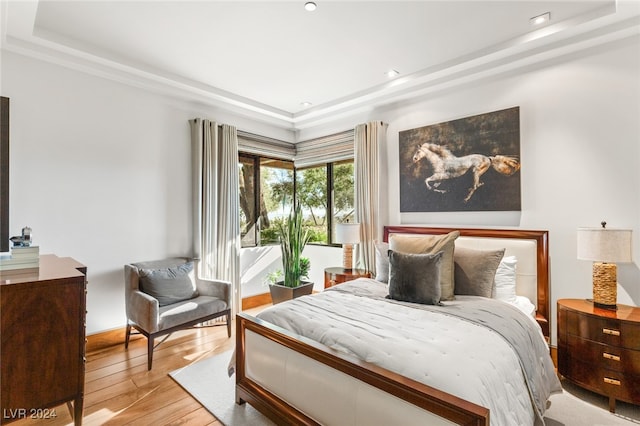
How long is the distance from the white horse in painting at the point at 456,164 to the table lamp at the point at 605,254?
2.97 ft

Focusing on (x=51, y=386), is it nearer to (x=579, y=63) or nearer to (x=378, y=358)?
(x=378, y=358)

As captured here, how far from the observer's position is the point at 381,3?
7.52 feet

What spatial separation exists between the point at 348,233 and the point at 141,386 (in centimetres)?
256

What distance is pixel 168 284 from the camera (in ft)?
10.5

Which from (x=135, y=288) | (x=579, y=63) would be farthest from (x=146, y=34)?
(x=579, y=63)

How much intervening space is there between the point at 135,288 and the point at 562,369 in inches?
149

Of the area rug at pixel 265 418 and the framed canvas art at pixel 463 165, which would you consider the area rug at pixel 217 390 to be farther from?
the framed canvas art at pixel 463 165

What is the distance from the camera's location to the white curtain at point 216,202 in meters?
3.87

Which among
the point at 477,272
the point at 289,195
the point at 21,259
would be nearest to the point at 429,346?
the point at 477,272

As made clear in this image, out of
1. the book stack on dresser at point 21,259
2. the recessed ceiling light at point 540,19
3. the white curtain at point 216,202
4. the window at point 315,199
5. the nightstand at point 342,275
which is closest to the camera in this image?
the book stack on dresser at point 21,259

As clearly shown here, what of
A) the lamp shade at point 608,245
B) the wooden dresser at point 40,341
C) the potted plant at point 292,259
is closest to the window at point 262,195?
the potted plant at point 292,259

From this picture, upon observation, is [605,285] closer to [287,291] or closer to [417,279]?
[417,279]

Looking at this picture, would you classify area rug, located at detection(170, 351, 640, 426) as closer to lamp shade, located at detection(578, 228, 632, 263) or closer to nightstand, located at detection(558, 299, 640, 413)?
nightstand, located at detection(558, 299, 640, 413)

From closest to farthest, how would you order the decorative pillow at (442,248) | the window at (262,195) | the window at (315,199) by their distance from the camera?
the decorative pillow at (442,248) → the window at (262,195) → the window at (315,199)
